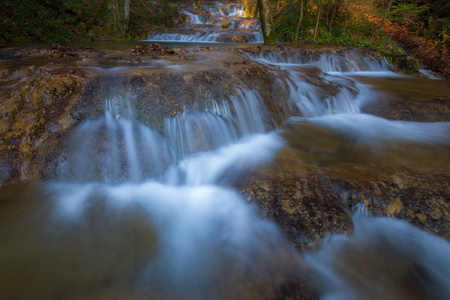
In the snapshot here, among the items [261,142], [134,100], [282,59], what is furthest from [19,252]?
[282,59]

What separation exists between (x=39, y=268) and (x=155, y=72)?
3319 millimetres

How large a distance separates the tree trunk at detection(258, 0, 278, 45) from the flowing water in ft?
29.2

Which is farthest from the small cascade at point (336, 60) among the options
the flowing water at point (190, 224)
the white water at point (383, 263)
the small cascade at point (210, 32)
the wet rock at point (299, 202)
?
the white water at point (383, 263)

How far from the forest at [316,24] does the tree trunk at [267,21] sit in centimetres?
166

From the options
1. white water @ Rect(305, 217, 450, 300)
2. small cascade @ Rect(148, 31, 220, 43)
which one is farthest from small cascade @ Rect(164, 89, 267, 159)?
small cascade @ Rect(148, 31, 220, 43)

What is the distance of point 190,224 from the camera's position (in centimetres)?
287

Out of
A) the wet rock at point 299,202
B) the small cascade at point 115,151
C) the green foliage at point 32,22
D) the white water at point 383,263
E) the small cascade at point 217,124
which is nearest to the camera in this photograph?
the white water at point 383,263

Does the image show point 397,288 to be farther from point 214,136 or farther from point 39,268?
point 39,268

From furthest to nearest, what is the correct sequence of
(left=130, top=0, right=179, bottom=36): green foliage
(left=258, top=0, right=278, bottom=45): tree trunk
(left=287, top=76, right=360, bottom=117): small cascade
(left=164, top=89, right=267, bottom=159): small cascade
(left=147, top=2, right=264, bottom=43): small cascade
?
(left=130, top=0, right=179, bottom=36): green foliage, (left=147, top=2, right=264, bottom=43): small cascade, (left=258, top=0, right=278, bottom=45): tree trunk, (left=287, top=76, right=360, bottom=117): small cascade, (left=164, top=89, right=267, bottom=159): small cascade

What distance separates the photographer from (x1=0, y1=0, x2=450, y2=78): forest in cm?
948

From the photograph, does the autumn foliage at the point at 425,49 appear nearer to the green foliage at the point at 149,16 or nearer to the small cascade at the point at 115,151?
the small cascade at the point at 115,151

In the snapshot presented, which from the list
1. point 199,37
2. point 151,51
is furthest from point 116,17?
point 151,51

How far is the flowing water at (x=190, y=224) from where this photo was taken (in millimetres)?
2047

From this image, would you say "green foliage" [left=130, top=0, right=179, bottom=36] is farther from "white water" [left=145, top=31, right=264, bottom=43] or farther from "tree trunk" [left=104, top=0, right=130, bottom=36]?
"white water" [left=145, top=31, right=264, bottom=43]
